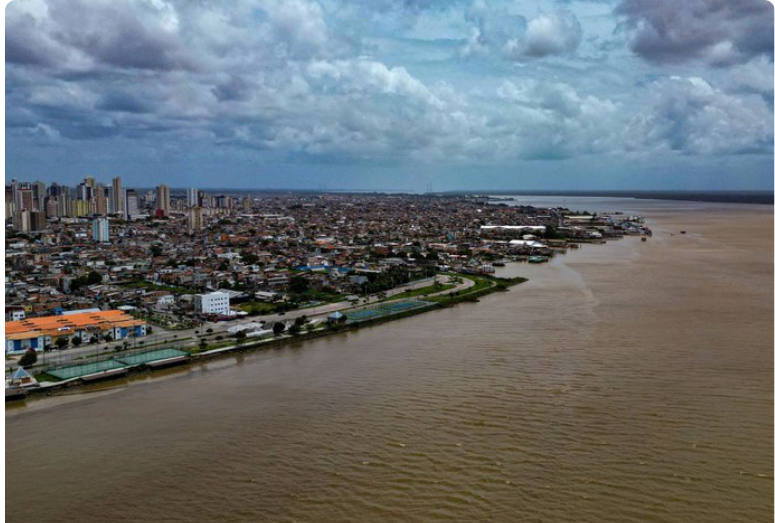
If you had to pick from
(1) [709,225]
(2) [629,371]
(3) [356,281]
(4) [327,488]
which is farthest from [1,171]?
(1) [709,225]

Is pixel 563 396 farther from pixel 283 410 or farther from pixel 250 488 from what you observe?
pixel 250 488

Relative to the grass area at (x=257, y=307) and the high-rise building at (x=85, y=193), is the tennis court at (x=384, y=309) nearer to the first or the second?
the grass area at (x=257, y=307)

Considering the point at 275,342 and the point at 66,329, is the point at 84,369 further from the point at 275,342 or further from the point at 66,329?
the point at 275,342

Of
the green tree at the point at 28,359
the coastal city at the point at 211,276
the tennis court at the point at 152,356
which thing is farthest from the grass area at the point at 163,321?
the green tree at the point at 28,359

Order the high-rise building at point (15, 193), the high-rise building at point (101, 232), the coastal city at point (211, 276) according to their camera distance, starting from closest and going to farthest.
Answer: the coastal city at point (211, 276)
the high-rise building at point (101, 232)
the high-rise building at point (15, 193)

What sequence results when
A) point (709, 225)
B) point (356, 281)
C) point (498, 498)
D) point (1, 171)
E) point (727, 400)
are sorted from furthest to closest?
1. point (709, 225)
2. point (356, 281)
3. point (727, 400)
4. point (498, 498)
5. point (1, 171)

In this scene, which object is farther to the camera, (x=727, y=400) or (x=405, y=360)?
(x=405, y=360)
